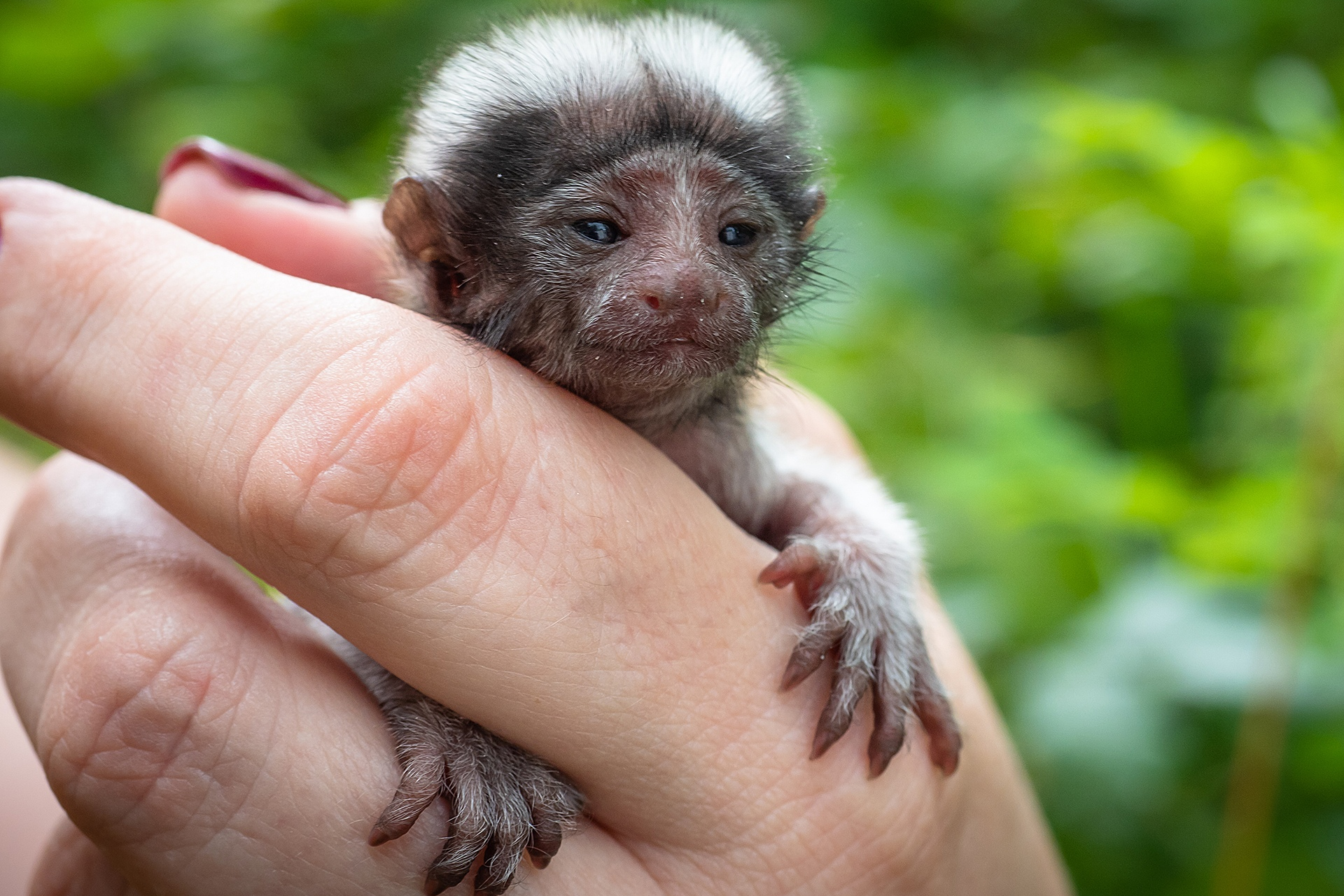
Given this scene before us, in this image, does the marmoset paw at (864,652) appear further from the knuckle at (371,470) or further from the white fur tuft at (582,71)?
the white fur tuft at (582,71)

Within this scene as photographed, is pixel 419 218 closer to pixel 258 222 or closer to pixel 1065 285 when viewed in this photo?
pixel 258 222

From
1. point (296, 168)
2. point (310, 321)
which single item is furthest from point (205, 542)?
point (296, 168)

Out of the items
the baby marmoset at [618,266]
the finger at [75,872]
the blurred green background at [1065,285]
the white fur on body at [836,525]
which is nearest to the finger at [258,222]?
the blurred green background at [1065,285]

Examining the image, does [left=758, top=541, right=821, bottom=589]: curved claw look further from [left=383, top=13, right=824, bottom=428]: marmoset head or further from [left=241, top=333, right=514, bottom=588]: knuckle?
[left=241, top=333, right=514, bottom=588]: knuckle

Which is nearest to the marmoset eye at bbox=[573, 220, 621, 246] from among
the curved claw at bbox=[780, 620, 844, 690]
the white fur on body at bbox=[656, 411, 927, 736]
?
the white fur on body at bbox=[656, 411, 927, 736]

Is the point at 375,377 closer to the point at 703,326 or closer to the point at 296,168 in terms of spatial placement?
the point at 703,326

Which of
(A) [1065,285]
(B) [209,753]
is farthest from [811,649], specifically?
(A) [1065,285]
